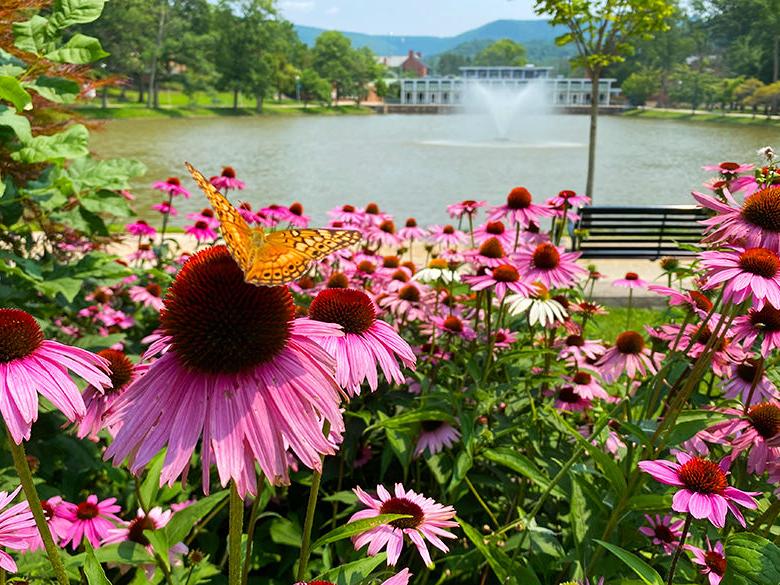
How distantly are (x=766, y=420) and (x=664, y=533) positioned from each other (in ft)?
1.32

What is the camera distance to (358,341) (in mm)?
1219

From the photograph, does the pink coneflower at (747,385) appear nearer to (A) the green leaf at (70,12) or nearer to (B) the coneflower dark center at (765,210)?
(B) the coneflower dark center at (765,210)

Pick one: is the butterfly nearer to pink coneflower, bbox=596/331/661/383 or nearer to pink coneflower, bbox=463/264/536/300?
pink coneflower, bbox=463/264/536/300

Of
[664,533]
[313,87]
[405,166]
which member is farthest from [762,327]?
[313,87]

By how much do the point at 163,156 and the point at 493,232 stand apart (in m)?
19.0

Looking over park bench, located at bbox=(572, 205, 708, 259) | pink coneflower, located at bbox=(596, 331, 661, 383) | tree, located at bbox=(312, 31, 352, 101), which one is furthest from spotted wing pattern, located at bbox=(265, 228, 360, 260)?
tree, located at bbox=(312, 31, 352, 101)

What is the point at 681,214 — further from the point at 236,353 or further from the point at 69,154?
the point at 236,353

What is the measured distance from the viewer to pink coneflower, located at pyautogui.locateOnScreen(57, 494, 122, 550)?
62.8 inches

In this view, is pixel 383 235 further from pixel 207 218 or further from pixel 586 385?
pixel 586 385

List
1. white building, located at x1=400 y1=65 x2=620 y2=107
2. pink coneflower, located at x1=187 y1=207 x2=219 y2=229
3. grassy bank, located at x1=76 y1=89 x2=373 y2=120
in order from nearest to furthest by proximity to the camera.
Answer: pink coneflower, located at x1=187 y1=207 x2=219 y2=229 < grassy bank, located at x1=76 y1=89 x2=373 y2=120 < white building, located at x1=400 y1=65 x2=620 y2=107

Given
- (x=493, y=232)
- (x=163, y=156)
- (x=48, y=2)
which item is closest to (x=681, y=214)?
(x=493, y=232)

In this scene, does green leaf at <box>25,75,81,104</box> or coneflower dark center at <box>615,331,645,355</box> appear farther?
coneflower dark center at <box>615,331,645,355</box>

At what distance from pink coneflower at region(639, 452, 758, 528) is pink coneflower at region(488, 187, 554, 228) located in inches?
65.8

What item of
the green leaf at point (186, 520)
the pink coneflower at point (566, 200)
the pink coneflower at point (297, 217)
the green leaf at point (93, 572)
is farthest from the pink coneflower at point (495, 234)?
the green leaf at point (93, 572)
